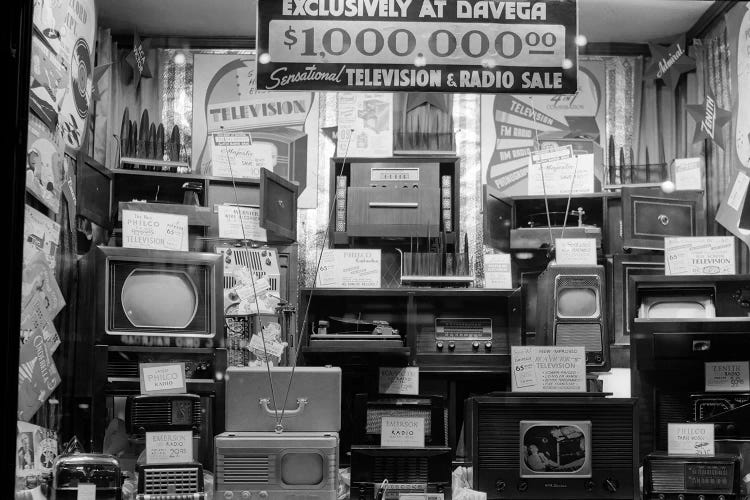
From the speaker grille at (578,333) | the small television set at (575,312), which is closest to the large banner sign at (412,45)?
the small television set at (575,312)

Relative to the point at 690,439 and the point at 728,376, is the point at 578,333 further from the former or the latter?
the point at 690,439

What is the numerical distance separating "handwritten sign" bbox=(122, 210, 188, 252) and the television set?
145cm

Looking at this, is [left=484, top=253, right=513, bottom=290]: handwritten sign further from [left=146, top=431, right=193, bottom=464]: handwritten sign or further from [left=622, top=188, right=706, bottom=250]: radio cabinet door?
[left=146, top=431, right=193, bottom=464]: handwritten sign

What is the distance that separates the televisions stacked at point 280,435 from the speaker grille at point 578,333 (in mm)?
1900

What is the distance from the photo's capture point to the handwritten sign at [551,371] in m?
3.49

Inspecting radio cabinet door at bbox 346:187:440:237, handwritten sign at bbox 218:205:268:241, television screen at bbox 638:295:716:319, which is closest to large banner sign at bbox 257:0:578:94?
television screen at bbox 638:295:716:319

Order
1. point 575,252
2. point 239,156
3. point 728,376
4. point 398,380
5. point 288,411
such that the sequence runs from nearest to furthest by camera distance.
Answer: point 288,411
point 728,376
point 398,380
point 575,252
point 239,156

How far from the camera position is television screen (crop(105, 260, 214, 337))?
363 cm

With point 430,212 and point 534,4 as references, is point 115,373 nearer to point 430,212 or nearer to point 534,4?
point 534,4

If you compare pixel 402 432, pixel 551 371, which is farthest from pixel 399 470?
pixel 551 371

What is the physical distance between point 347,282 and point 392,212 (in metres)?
0.86

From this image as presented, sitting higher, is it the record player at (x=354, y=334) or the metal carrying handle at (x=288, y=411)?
the record player at (x=354, y=334)

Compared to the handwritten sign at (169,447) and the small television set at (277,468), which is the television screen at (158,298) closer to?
the handwritten sign at (169,447)

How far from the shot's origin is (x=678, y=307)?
3.75 meters
